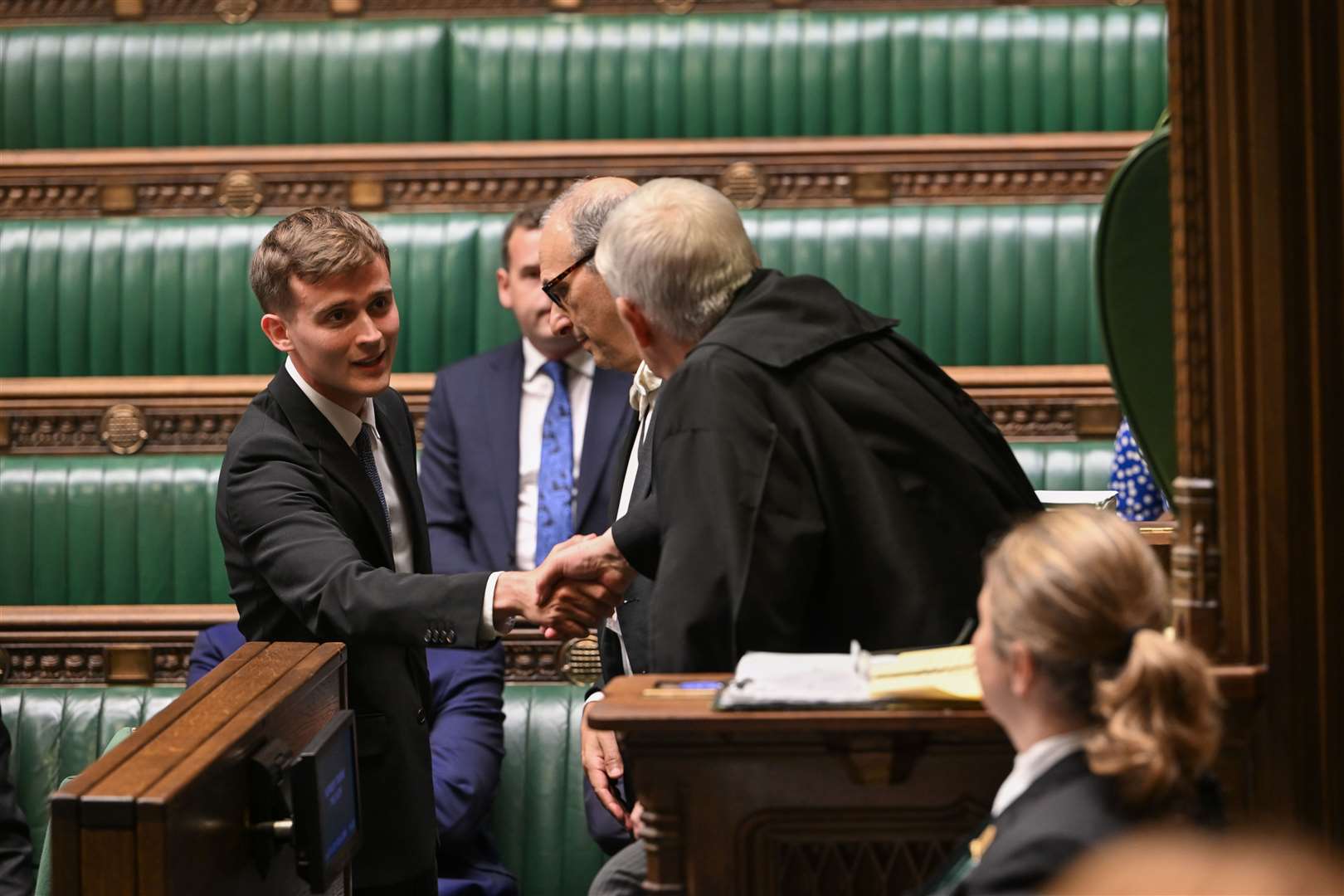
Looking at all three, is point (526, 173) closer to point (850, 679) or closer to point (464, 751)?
point (464, 751)

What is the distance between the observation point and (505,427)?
3.70 metres

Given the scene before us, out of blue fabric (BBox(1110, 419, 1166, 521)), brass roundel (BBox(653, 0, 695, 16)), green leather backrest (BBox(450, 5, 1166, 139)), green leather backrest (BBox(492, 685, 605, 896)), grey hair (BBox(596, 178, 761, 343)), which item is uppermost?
brass roundel (BBox(653, 0, 695, 16))

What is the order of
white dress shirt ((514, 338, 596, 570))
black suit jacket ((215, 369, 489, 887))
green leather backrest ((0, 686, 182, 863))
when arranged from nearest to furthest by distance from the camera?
black suit jacket ((215, 369, 489, 887)), green leather backrest ((0, 686, 182, 863)), white dress shirt ((514, 338, 596, 570))

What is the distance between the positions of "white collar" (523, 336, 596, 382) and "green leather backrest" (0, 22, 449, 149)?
0.98 metres

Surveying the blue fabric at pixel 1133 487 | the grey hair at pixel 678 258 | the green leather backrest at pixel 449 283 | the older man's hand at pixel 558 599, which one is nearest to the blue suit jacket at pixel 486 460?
the green leather backrest at pixel 449 283

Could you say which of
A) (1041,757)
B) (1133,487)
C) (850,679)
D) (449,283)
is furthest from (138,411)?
(1041,757)

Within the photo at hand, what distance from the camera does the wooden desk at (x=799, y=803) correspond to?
4.94 feet

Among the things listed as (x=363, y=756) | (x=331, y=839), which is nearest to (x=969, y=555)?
(x=331, y=839)

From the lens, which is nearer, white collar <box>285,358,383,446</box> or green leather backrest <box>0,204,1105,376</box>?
white collar <box>285,358,383,446</box>

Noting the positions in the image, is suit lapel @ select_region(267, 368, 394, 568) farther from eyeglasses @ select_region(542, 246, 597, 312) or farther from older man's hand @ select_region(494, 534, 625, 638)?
eyeglasses @ select_region(542, 246, 597, 312)

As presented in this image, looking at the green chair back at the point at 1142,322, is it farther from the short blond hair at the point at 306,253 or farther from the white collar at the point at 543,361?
the white collar at the point at 543,361

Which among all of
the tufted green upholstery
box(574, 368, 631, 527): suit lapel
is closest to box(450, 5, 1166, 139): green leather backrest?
the tufted green upholstery

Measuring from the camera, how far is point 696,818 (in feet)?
5.01

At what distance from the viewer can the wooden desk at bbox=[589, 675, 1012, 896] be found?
4.94ft
